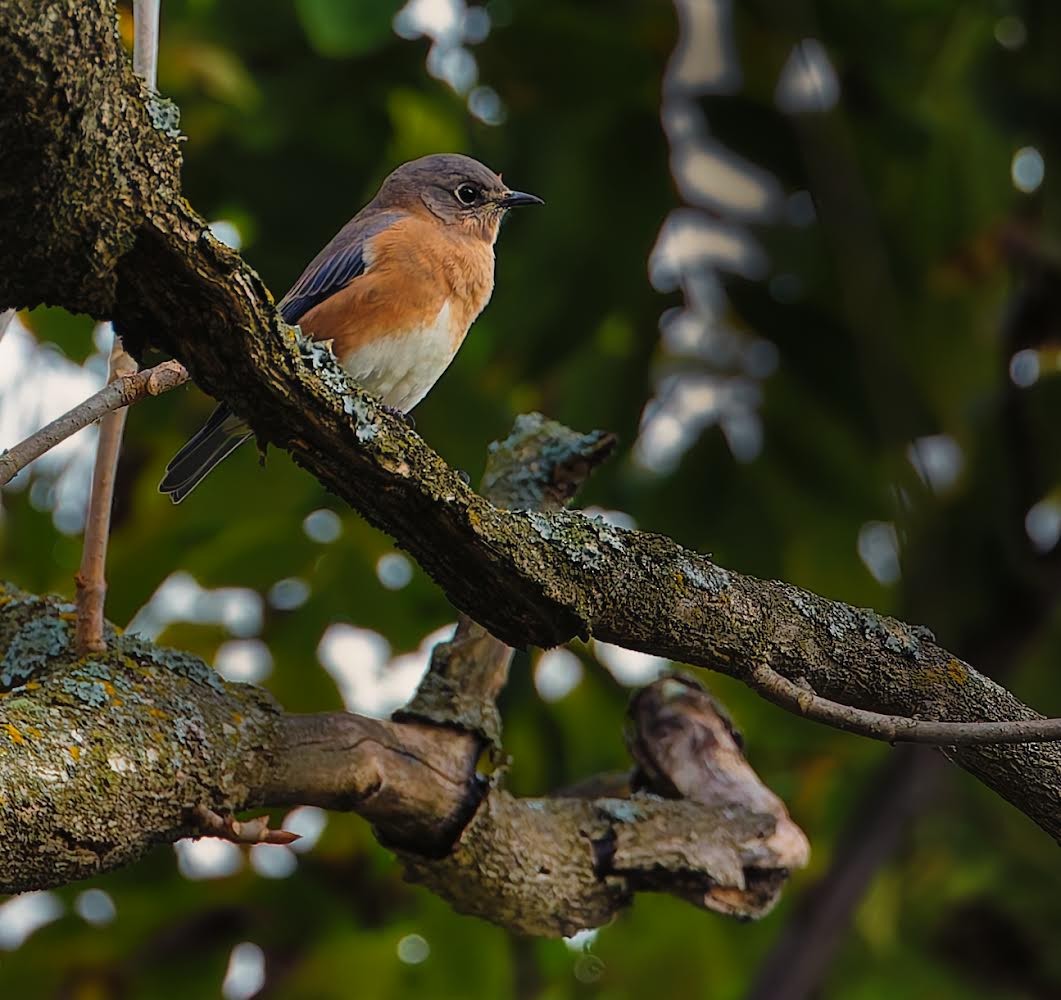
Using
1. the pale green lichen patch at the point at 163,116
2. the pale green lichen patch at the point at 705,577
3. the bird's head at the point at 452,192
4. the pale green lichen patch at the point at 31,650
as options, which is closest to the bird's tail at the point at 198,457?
the bird's head at the point at 452,192

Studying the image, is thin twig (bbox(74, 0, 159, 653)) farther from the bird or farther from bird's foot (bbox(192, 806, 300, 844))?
the bird

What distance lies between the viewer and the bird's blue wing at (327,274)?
5.01 m

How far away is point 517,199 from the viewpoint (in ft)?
18.4

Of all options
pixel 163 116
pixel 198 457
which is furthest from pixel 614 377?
pixel 163 116

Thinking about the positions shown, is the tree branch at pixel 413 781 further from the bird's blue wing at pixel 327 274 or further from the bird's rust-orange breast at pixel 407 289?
the bird's blue wing at pixel 327 274

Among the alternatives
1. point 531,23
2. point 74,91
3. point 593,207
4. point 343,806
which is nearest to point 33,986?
point 343,806

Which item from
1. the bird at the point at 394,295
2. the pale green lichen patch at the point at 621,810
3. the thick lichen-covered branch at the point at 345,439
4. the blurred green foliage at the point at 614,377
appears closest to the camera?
the thick lichen-covered branch at the point at 345,439

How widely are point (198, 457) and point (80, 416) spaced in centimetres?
198

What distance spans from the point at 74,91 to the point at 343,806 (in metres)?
1.79

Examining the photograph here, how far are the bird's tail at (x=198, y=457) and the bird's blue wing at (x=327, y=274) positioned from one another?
46cm

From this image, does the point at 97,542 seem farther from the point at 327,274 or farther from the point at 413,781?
the point at 327,274

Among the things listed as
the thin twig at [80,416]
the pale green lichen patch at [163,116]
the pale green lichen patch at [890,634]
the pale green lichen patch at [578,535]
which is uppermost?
the pale green lichen patch at [163,116]

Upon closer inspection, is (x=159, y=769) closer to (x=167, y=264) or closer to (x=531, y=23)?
(x=167, y=264)

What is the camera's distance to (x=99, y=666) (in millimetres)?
3133
